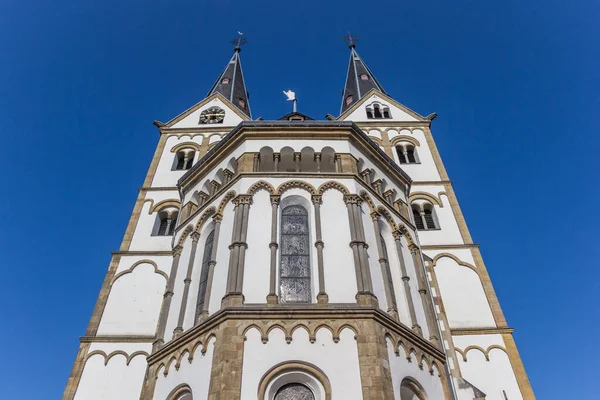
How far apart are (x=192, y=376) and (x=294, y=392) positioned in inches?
89.4

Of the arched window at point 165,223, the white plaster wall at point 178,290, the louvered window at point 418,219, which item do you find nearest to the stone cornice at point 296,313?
the white plaster wall at point 178,290

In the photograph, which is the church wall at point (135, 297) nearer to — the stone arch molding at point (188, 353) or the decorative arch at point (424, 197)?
the stone arch molding at point (188, 353)

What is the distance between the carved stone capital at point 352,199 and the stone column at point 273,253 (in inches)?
71.0

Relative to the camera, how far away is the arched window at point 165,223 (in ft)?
69.3

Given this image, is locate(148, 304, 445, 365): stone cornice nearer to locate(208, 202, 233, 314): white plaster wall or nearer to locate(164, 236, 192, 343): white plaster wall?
locate(208, 202, 233, 314): white plaster wall

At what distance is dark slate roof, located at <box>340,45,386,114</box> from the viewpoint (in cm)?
3373

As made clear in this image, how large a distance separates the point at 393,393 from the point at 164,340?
585cm

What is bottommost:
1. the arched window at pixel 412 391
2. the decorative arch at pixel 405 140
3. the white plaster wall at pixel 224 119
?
the arched window at pixel 412 391

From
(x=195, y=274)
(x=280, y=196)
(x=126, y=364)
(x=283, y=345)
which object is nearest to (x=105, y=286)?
(x=126, y=364)

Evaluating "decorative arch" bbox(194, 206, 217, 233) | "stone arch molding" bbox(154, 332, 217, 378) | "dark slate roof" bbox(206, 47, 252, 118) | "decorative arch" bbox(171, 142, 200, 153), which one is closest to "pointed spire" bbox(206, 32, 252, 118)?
"dark slate roof" bbox(206, 47, 252, 118)

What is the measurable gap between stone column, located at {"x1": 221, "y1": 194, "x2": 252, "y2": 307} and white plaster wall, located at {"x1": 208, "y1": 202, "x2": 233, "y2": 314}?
27cm

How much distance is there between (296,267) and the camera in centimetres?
1216

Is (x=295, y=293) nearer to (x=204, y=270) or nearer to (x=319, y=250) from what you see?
(x=319, y=250)

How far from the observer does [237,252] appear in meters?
12.1
